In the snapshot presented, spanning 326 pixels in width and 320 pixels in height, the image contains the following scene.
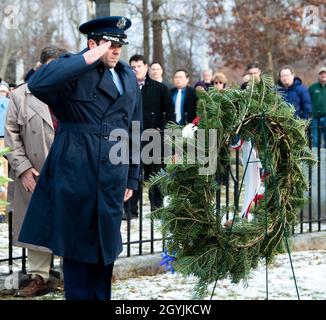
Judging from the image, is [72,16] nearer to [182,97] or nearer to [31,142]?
[182,97]

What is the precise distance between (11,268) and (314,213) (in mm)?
4523

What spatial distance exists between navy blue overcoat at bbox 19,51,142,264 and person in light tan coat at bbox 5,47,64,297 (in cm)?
143

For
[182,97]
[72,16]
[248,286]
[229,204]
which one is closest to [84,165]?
[248,286]

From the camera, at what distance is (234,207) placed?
17.4ft

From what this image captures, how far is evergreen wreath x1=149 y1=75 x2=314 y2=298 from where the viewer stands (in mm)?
5121

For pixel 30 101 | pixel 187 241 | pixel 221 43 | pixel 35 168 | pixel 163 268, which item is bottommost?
pixel 163 268

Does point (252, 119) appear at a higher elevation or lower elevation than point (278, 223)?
higher

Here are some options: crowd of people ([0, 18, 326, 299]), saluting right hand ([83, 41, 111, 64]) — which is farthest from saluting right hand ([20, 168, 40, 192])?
saluting right hand ([83, 41, 111, 64])

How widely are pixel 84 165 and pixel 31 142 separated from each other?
66.8 inches

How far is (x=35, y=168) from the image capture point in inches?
250

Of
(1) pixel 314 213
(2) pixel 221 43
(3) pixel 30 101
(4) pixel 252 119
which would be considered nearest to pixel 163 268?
(3) pixel 30 101

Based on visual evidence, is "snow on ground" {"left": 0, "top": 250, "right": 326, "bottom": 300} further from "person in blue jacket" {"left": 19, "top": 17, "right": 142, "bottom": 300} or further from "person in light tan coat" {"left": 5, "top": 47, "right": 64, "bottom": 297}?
"person in blue jacket" {"left": 19, "top": 17, "right": 142, "bottom": 300}
